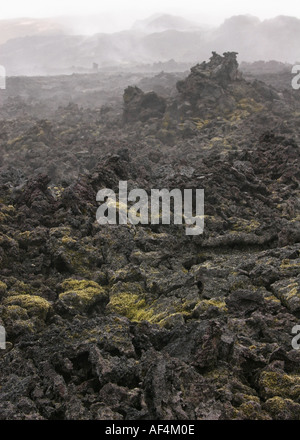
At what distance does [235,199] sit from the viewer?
1775 centimetres

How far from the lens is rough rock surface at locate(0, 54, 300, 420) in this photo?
805 centimetres

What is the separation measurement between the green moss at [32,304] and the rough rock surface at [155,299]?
0.03 meters

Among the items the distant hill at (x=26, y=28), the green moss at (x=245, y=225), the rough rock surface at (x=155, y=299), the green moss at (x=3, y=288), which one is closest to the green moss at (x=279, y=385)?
the rough rock surface at (x=155, y=299)

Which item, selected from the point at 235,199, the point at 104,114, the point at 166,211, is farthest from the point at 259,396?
the point at 104,114

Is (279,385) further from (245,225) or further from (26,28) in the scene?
(26,28)

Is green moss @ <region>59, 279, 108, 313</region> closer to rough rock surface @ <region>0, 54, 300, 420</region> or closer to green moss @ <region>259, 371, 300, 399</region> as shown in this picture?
rough rock surface @ <region>0, 54, 300, 420</region>

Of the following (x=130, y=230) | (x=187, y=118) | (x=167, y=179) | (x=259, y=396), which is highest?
(x=187, y=118)

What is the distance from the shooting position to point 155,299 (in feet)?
40.1

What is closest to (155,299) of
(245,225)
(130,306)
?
(130,306)

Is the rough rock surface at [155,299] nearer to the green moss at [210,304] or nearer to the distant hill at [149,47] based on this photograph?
the green moss at [210,304]
